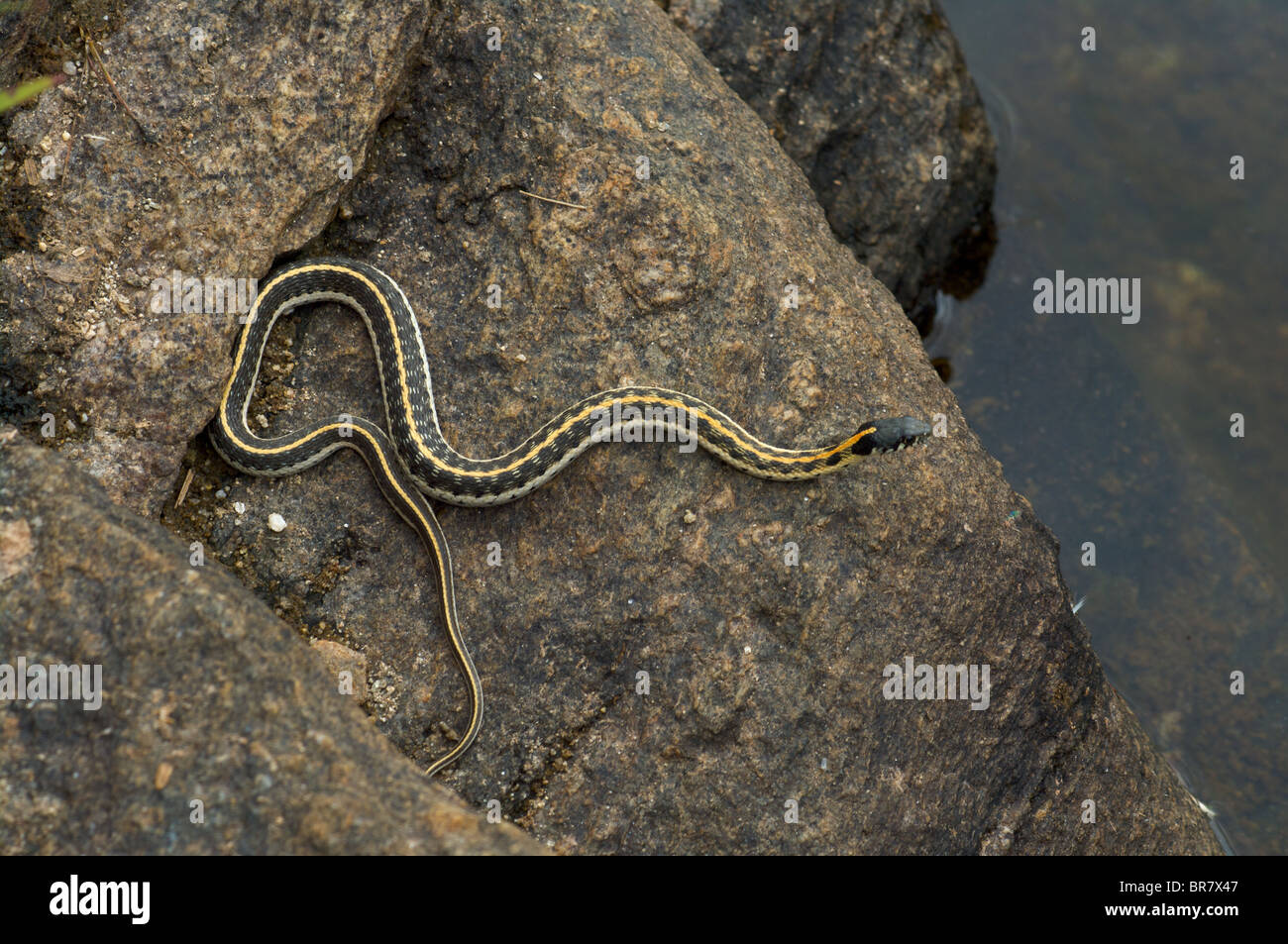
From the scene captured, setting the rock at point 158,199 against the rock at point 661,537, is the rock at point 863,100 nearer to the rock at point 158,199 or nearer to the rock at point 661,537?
the rock at point 661,537

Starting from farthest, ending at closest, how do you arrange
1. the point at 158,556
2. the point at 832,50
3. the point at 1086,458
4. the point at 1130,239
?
the point at 1130,239 < the point at 1086,458 < the point at 832,50 < the point at 158,556

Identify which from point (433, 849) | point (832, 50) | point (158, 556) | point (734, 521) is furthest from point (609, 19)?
point (433, 849)

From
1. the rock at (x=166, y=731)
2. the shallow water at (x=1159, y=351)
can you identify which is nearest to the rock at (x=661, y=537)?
the rock at (x=166, y=731)

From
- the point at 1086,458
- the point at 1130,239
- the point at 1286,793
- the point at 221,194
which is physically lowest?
the point at 1286,793

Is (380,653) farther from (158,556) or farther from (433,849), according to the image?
(433,849)

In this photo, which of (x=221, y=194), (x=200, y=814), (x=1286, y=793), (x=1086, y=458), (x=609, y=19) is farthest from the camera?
(x=1086, y=458)

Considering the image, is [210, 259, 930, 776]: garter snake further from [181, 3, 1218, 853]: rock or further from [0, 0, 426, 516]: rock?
[0, 0, 426, 516]: rock
